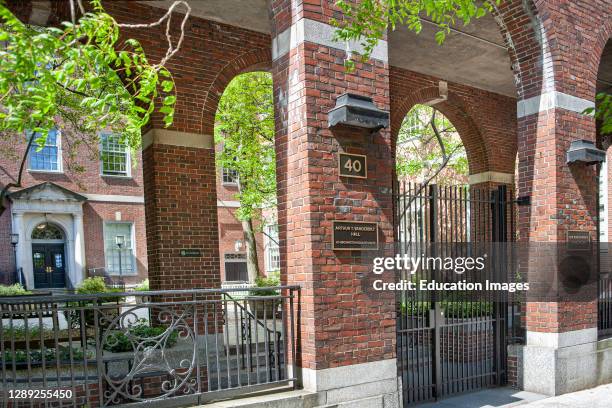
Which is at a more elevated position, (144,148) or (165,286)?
(144,148)

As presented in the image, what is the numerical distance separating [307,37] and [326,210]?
70.5 inches

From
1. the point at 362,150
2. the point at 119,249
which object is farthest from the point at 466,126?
the point at 119,249

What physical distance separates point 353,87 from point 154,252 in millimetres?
4731

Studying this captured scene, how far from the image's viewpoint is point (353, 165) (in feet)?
16.8

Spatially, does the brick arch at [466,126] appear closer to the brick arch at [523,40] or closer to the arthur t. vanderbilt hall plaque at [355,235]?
the brick arch at [523,40]

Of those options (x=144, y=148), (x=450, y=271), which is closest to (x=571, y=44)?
(x=450, y=271)

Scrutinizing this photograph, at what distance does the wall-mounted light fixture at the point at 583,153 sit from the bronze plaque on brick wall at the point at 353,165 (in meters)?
3.77

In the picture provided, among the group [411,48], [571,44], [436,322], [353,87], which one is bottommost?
[436,322]

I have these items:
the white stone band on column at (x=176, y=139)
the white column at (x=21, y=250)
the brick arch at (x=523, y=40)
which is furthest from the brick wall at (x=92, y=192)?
the brick arch at (x=523, y=40)

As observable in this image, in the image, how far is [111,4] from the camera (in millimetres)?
7656

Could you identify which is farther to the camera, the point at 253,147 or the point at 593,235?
the point at 253,147

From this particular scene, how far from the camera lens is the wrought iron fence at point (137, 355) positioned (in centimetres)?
401

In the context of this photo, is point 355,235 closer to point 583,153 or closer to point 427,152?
point 583,153

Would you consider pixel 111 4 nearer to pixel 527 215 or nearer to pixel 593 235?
pixel 527 215
